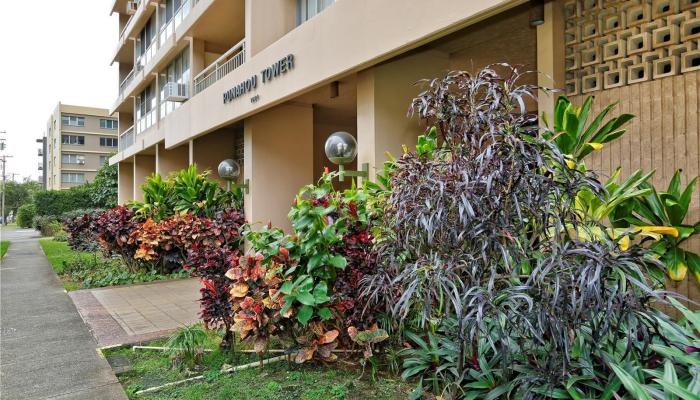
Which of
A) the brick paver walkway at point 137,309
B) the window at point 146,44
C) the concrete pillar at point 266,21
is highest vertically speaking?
the window at point 146,44

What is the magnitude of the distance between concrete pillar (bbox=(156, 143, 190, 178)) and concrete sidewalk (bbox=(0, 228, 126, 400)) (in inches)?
371

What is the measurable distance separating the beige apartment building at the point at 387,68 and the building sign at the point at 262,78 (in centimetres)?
3

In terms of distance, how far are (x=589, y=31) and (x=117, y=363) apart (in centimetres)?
585

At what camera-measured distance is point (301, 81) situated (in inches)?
310

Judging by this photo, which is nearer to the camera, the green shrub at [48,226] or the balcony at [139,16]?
the balcony at [139,16]

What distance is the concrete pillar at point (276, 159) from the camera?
10.6 meters

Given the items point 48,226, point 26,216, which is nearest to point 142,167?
point 48,226

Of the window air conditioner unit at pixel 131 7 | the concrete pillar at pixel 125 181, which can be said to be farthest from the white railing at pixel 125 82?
the concrete pillar at pixel 125 181

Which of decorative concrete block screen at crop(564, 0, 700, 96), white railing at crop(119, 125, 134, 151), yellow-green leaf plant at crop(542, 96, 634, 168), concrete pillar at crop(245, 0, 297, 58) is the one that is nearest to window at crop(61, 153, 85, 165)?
white railing at crop(119, 125, 134, 151)

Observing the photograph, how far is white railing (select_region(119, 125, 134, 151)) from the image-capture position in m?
22.7

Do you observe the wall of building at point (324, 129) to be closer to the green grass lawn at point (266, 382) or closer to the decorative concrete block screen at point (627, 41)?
the decorative concrete block screen at point (627, 41)

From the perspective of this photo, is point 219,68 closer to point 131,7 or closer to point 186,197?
point 186,197

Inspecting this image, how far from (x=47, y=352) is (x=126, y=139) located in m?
21.7

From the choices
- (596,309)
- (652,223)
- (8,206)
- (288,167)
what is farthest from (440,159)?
(8,206)
